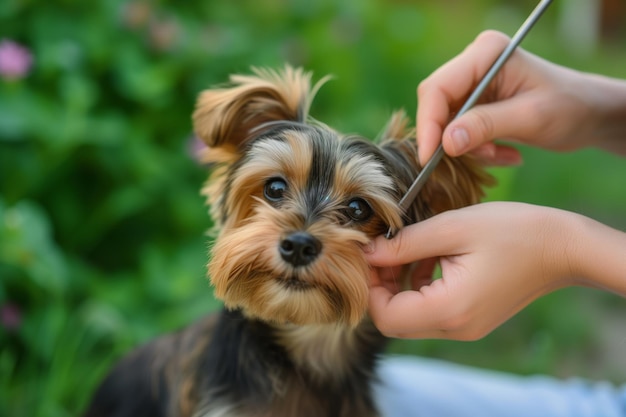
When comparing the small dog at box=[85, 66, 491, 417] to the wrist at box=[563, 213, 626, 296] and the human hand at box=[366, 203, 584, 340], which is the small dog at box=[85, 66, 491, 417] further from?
the wrist at box=[563, 213, 626, 296]

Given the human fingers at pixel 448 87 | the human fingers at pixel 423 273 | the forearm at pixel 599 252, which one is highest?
the human fingers at pixel 448 87

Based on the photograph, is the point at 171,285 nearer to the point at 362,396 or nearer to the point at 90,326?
the point at 90,326

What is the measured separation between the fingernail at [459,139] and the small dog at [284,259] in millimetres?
133

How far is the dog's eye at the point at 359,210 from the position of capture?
203 centimetres

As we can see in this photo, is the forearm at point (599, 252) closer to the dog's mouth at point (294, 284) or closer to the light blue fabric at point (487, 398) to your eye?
the dog's mouth at point (294, 284)

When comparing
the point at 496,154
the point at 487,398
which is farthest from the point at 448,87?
the point at 487,398

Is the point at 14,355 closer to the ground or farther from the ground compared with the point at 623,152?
closer to the ground

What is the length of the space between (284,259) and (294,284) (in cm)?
7

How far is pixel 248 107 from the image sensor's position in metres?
2.25

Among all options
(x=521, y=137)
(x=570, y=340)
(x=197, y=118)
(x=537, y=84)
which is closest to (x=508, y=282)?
(x=521, y=137)

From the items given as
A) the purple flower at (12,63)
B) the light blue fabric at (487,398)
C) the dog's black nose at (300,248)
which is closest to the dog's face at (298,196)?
the dog's black nose at (300,248)

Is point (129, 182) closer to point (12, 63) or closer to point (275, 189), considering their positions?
point (12, 63)

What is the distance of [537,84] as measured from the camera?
2256 millimetres

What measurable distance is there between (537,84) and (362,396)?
106cm
